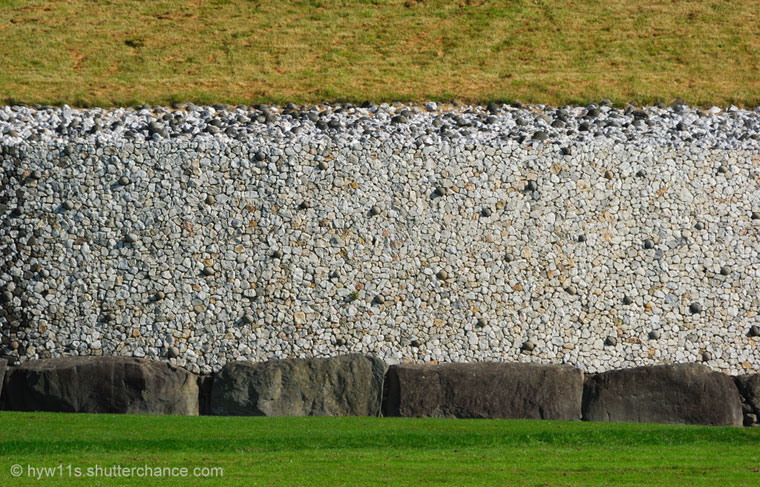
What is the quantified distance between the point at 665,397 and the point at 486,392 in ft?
7.54

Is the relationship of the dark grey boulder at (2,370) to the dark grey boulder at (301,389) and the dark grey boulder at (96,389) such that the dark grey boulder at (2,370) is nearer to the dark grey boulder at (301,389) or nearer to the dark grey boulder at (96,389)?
the dark grey boulder at (96,389)

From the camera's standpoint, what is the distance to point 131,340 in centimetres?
1263

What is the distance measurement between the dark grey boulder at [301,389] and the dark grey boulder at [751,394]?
4.66 meters

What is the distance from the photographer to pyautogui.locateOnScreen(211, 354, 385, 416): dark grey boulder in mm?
11656

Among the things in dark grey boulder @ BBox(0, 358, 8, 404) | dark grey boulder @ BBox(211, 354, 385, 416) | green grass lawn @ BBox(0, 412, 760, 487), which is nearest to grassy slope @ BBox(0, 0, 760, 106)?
dark grey boulder @ BBox(0, 358, 8, 404)

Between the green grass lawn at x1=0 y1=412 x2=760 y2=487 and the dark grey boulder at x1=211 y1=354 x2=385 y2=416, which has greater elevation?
the dark grey boulder at x1=211 y1=354 x2=385 y2=416

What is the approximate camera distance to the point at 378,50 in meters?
20.4

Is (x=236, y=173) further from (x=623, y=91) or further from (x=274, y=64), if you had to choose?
(x=623, y=91)

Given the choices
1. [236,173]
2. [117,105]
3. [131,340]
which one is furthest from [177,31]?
[131,340]

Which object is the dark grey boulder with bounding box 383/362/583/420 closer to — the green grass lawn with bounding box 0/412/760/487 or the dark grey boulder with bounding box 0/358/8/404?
the green grass lawn with bounding box 0/412/760/487

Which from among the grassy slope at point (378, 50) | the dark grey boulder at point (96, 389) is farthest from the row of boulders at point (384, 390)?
the grassy slope at point (378, 50)

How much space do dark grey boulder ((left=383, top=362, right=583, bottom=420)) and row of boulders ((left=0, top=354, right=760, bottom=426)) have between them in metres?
0.01

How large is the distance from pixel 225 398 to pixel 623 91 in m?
9.84

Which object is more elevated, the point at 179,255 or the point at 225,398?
the point at 179,255
